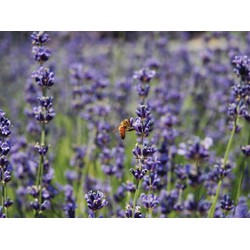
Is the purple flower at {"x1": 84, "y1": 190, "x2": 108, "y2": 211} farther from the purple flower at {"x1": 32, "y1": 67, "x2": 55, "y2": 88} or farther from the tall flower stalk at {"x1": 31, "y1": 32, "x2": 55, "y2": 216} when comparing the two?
the purple flower at {"x1": 32, "y1": 67, "x2": 55, "y2": 88}

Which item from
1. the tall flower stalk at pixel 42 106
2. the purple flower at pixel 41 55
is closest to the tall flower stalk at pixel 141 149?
the tall flower stalk at pixel 42 106

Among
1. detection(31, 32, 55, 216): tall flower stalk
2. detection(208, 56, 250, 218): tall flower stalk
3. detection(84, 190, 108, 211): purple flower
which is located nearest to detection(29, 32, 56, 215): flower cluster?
detection(31, 32, 55, 216): tall flower stalk

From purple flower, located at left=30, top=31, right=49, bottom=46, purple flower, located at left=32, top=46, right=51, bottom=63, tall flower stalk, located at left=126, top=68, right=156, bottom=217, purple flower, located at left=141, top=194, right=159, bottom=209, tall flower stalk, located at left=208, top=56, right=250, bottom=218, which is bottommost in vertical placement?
purple flower, located at left=141, top=194, right=159, bottom=209

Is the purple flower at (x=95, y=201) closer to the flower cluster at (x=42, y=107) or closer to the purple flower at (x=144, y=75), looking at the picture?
the flower cluster at (x=42, y=107)

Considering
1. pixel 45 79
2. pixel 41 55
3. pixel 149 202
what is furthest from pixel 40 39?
pixel 149 202

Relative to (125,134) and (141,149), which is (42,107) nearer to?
(141,149)

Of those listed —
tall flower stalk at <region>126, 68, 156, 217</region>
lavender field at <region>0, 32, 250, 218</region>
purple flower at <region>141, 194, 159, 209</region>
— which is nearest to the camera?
tall flower stalk at <region>126, 68, 156, 217</region>
